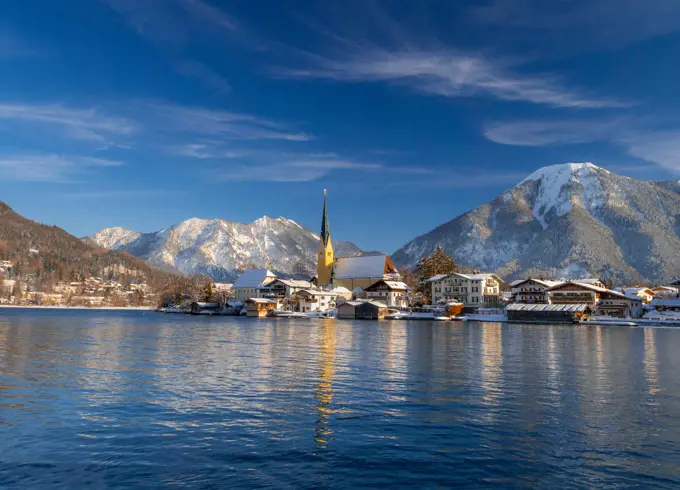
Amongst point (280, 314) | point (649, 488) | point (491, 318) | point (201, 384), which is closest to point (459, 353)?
point (201, 384)

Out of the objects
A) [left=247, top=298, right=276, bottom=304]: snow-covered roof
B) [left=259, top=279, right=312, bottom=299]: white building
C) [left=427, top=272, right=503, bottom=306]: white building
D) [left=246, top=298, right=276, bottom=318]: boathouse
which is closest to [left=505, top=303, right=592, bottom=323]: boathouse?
[left=427, top=272, right=503, bottom=306]: white building

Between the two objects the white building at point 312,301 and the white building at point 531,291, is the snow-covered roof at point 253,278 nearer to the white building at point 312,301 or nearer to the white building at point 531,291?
the white building at point 312,301

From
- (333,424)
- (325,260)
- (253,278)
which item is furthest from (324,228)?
(333,424)

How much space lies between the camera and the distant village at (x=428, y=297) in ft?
375

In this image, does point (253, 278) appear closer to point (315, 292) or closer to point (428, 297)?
point (315, 292)

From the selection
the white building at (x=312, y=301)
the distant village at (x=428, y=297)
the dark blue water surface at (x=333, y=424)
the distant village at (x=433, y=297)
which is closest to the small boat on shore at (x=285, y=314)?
the distant village at (x=433, y=297)

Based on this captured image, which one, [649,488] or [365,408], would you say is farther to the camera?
[365,408]

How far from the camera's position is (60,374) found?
96.2ft

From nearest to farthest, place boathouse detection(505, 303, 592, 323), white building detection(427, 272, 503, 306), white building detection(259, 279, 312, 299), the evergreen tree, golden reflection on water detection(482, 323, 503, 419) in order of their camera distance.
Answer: golden reflection on water detection(482, 323, 503, 419)
boathouse detection(505, 303, 592, 323)
white building detection(427, 272, 503, 306)
the evergreen tree
white building detection(259, 279, 312, 299)

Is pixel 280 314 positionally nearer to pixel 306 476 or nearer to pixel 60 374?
pixel 60 374

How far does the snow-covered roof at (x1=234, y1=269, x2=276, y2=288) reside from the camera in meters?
178

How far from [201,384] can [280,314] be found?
115 meters

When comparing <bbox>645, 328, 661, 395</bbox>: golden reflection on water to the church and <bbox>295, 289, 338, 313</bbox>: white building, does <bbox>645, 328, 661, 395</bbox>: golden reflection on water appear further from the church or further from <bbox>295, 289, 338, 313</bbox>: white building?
the church

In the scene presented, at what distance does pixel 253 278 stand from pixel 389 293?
2094 inches
